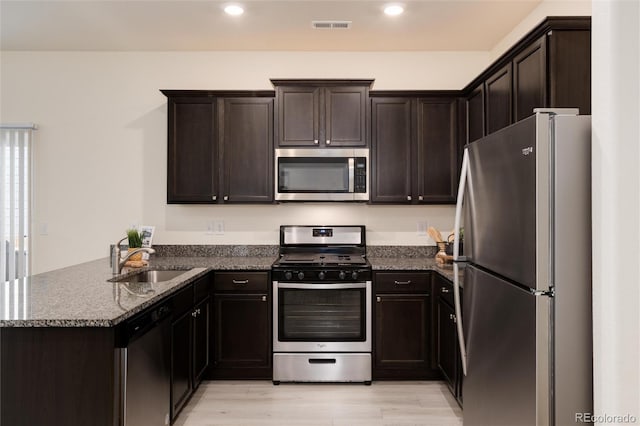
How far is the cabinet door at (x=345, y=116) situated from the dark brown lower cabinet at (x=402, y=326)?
3.88 ft

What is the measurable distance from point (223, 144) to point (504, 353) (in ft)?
8.95

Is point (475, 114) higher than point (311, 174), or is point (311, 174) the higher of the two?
point (475, 114)

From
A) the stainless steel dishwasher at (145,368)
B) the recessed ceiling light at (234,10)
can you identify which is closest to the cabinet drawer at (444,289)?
the stainless steel dishwasher at (145,368)

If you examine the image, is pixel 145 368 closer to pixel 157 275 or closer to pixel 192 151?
pixel 157 275

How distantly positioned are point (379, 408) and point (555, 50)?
244cm

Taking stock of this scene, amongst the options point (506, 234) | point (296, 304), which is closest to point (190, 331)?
point (296, 304)

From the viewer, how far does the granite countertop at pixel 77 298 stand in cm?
167

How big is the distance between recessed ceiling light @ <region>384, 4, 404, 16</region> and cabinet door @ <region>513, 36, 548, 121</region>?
947 millimetres

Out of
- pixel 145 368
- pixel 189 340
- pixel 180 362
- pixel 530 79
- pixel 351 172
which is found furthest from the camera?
pixel 351 172

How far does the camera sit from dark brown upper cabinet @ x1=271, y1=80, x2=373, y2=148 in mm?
3533

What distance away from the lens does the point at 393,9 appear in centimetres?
300

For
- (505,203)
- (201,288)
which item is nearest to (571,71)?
(505,203)

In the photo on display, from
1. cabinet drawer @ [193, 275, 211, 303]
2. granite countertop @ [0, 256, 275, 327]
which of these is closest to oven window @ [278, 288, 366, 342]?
cabinet drawer @ [193, 275, 211, 303]

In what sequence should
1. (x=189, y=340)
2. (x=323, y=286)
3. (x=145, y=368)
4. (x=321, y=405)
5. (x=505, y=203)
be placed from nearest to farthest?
1. (x=505, y=203)
2. (x=145, y=368)
3. (x=189, y=340)
4. (x=321, y=405)
5. (x=323, y=286)
